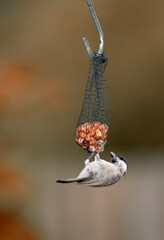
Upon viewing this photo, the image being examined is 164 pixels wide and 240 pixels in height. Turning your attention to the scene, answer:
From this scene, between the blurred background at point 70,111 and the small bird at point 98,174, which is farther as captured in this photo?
the blurred background at point 70,111

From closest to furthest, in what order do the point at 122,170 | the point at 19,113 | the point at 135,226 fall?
the point at 122,170
the point at 135,226
the point at 19,113

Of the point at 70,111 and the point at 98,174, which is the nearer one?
the point at 98,174

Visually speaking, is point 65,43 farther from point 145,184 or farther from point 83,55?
point 145,184

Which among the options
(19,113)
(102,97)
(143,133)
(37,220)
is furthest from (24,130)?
(102,97)

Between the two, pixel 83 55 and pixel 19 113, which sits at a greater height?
pixel 83 55

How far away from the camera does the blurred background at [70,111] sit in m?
2.88

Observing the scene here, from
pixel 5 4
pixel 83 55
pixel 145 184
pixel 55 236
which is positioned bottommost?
pixel 55 236

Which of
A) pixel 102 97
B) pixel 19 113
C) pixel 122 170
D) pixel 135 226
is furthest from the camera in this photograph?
pixel 19 113

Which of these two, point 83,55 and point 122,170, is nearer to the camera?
point 122,170

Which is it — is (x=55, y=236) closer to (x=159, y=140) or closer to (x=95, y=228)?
(x=95, y=228)

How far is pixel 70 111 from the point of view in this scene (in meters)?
2.97

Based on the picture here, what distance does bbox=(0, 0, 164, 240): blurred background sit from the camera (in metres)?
2.88

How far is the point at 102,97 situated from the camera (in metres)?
1.73

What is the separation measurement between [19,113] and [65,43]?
64cm
